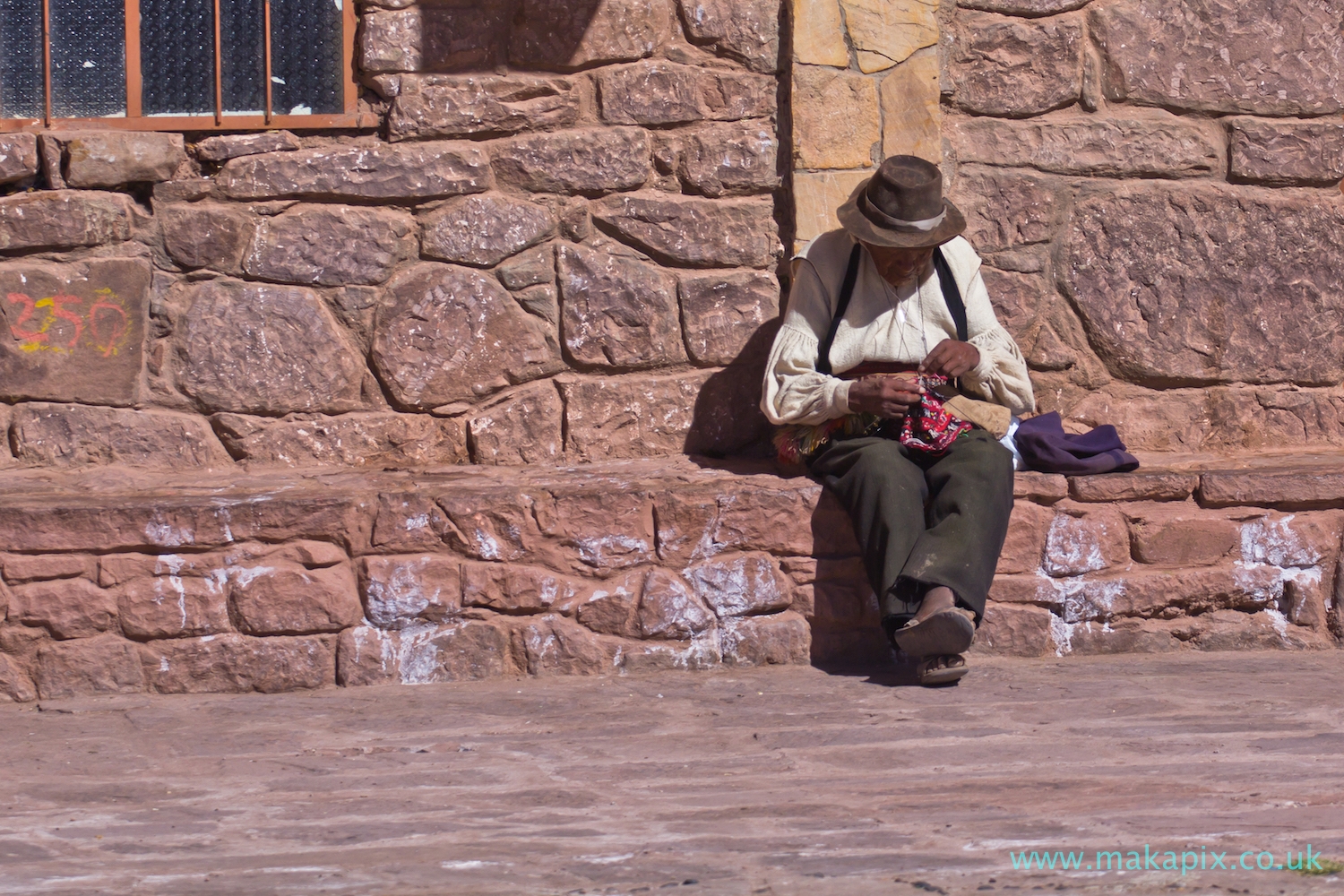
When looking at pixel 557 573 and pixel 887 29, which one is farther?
pixel 887 29

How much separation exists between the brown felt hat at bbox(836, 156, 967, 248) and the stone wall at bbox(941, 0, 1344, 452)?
54cm

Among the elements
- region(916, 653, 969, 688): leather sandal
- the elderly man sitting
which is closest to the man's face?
the elderly man sitting

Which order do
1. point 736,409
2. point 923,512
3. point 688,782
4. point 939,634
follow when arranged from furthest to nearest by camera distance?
point 736,409 < point 923,512 < point 939,634 < point 688,782

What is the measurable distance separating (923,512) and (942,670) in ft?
1.37

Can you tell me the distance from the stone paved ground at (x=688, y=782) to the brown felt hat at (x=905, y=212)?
112cm

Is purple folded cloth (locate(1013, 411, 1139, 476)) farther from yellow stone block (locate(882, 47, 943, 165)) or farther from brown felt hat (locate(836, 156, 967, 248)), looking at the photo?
yellow stone block (locate(882, 47, 943, 165))

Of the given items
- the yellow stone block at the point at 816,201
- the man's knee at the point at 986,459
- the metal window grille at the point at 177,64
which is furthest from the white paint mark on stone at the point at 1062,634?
the metal window grille at the point at 177,64

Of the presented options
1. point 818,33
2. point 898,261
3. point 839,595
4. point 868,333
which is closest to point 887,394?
point 868,333

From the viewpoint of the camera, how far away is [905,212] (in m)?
3.49

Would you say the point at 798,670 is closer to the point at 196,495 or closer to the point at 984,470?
the point at 984,470

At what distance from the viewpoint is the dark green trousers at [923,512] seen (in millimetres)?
3213

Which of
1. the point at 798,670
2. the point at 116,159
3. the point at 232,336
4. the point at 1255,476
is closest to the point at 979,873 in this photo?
the point at 798,670

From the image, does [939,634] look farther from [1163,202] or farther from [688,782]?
[1163,202]

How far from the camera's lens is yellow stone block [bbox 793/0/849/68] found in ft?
12.7
